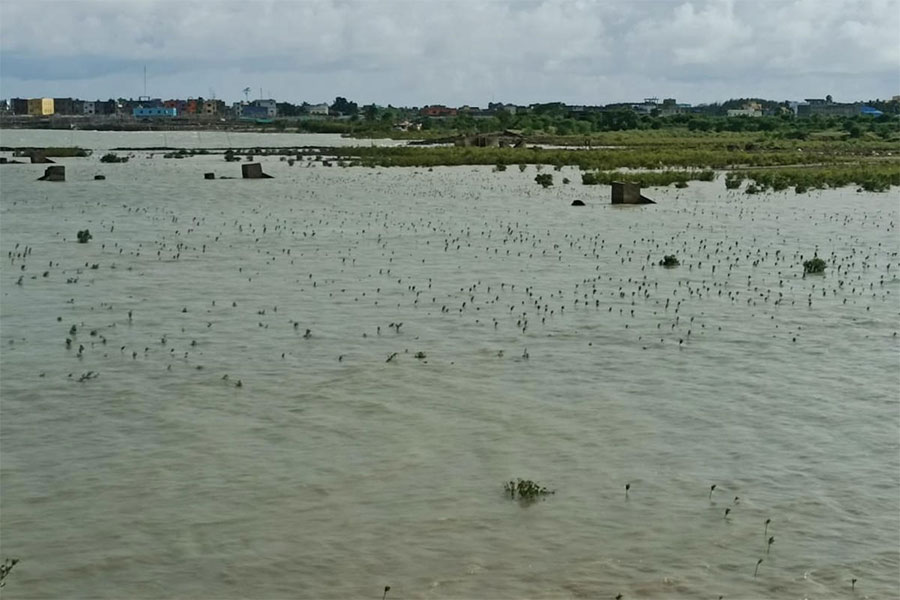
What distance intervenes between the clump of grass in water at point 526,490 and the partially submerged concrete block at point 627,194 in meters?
34.5

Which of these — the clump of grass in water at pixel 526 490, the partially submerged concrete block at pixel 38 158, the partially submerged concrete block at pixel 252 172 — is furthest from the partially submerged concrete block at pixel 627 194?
the partially submerged concrete block at pixel 38 158

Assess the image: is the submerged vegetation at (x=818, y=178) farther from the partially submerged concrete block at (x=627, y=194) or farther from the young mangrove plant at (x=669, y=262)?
the young mangrove plant at (x=669, y=262)

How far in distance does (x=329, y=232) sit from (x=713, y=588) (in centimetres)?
2687

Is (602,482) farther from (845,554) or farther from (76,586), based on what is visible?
(76,586)

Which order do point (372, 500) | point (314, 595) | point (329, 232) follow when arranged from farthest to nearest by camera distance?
point (329, 232), point (372, 500), point (314, 595)

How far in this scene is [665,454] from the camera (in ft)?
41.8

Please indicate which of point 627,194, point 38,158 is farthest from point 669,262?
point 38,158

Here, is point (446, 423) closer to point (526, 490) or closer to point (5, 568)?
point (526, 490)

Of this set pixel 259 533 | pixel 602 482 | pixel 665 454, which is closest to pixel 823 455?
pixel 665 454

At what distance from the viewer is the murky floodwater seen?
9.79 meters

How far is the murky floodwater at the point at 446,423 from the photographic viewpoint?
9789 mm

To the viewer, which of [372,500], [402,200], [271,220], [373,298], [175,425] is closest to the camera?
[372,500]

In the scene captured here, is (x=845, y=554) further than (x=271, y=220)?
No

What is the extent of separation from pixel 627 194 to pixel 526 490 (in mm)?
34900
